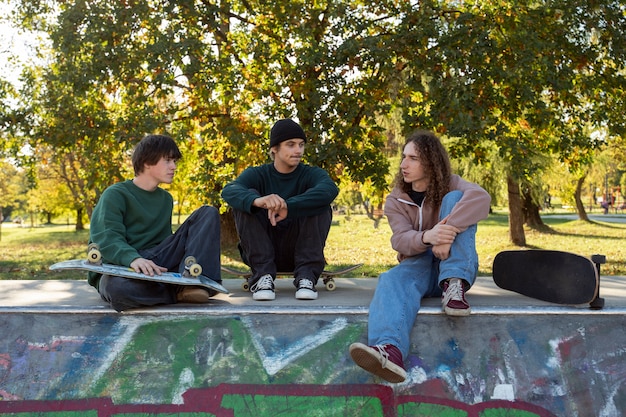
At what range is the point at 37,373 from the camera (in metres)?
3.31

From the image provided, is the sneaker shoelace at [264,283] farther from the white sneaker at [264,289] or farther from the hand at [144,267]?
the hand at [144,267]

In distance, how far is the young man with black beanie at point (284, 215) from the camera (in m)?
3.82

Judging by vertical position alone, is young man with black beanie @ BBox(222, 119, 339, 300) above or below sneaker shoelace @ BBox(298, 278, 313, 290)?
above

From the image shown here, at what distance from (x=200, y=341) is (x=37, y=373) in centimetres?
92

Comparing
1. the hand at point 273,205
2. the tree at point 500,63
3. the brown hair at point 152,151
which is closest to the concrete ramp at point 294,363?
the hand at point 273,205

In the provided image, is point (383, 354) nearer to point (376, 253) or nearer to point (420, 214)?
point (420, 214)

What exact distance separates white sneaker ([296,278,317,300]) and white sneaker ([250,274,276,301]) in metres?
0.17

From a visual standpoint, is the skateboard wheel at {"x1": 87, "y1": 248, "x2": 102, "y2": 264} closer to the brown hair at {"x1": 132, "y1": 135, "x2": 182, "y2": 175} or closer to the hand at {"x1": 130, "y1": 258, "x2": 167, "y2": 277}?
the hand at {"x1": 130, "y1": 258, "x2": 167, "y2": 277}

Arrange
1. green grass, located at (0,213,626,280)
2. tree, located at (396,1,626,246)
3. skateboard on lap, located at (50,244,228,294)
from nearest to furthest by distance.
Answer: skateboard on lap, located at (50,244,228,294)
tree, located at (396,1,626,246)
green grass, located at (0,213,626,280)

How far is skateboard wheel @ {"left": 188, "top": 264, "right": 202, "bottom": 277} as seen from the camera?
351cm

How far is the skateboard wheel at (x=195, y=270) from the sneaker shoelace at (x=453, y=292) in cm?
144

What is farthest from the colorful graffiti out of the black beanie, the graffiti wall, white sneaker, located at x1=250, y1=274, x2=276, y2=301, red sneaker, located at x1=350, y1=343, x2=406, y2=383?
the black beanie

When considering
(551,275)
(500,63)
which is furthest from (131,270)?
(500,63)

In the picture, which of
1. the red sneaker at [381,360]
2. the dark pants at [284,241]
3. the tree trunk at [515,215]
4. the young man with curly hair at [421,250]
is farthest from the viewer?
the tree trunk at [515,215]
